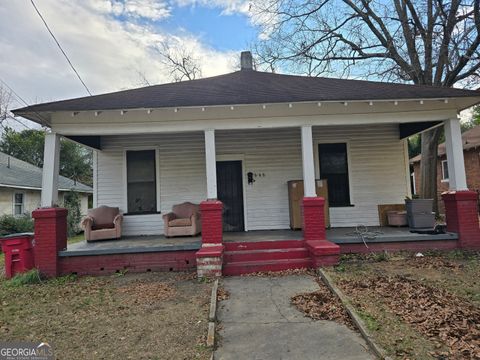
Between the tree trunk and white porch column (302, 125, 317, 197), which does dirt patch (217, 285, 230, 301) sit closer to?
white porch column (302, 125, 317, 197)

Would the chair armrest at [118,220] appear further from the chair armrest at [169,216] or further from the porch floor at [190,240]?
the chair armrest at [169,216]

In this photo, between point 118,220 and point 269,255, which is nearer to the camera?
point 269,255

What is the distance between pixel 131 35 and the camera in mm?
12289

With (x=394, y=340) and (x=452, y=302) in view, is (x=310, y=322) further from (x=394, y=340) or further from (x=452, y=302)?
(x=452, y=302)

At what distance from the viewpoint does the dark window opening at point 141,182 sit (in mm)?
8633

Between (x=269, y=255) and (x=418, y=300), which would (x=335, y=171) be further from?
(x=418, y=300)

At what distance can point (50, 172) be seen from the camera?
6.52 metres

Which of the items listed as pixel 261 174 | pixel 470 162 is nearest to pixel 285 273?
pixel 261 174

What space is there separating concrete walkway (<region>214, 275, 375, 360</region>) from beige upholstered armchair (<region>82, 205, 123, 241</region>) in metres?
3.92

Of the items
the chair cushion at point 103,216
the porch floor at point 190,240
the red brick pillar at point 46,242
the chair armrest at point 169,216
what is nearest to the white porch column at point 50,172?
the red brick pillar at point 46,242

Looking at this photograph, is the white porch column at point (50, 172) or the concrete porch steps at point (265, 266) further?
the white porch column at point (50, 172)

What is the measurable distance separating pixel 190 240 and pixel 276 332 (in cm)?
388

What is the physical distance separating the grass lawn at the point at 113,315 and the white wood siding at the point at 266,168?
115 inches

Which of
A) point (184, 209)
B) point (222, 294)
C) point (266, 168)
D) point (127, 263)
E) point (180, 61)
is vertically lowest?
point (222, 294)
